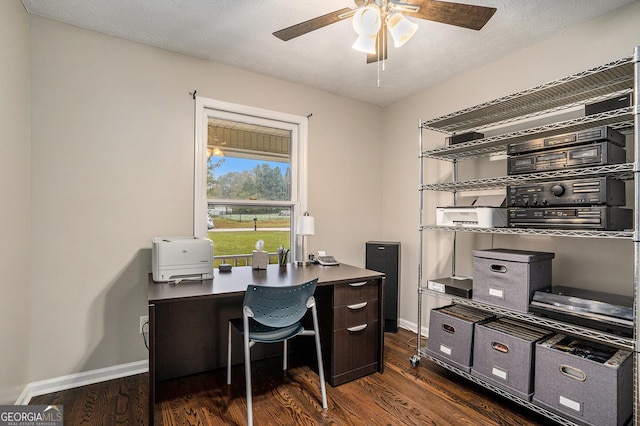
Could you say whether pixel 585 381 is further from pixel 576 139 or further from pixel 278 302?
pixel 278 302

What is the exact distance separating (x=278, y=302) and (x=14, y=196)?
5.46 ft

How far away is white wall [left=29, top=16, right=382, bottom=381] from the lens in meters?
2.15

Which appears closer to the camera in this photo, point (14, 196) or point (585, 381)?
point (585, 381)

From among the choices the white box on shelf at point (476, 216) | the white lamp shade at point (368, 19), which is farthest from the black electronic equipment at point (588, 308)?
the white lamp shade at point (368, 19)

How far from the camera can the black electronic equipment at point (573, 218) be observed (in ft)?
5.64

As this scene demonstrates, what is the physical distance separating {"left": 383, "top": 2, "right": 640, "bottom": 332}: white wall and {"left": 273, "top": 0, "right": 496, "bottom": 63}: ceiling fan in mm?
1177

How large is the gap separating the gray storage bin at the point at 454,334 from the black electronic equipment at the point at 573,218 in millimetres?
777

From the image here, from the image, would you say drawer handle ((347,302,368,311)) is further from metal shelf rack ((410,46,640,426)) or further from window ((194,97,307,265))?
window ((194,97,307,265))

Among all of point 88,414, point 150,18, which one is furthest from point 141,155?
point 88,414

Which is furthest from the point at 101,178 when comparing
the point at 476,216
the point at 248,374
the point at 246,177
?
the point at 476,216

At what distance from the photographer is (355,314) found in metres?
2.37

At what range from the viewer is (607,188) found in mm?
1717

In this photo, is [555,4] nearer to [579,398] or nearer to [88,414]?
[579,398]

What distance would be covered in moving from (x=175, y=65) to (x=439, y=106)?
7.98ft
